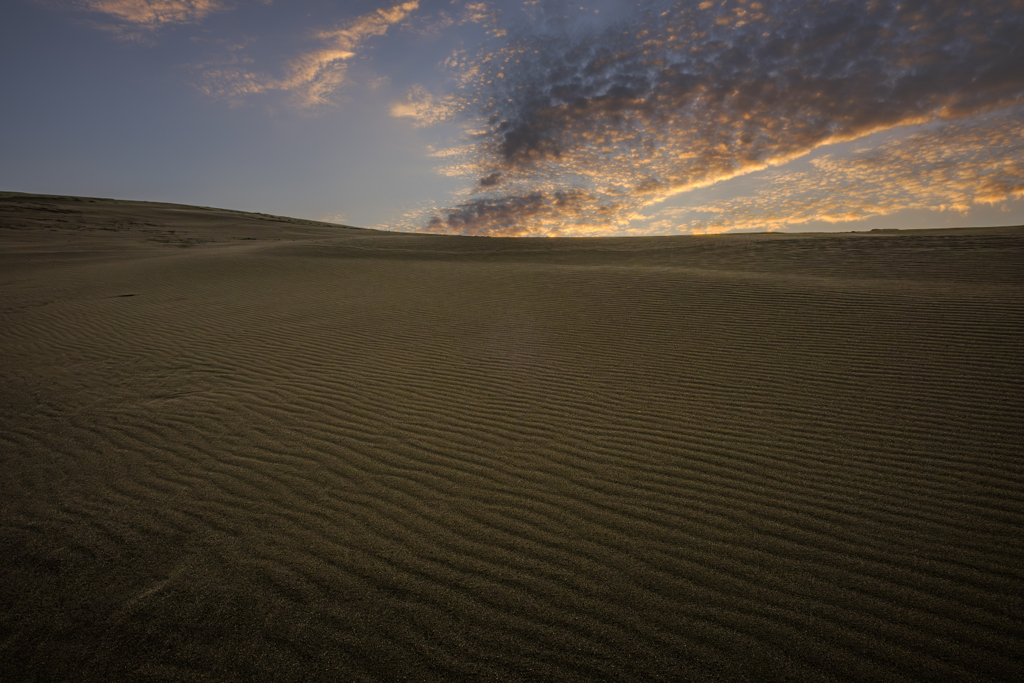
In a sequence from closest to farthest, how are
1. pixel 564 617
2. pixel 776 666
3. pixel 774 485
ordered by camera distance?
pixel 776 666 < pixel 564 617 < pixel 774 485

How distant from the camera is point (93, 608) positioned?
2.38 m

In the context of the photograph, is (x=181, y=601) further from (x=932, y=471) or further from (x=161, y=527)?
(x=932, y=471)

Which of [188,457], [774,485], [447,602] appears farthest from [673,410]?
[188,457]

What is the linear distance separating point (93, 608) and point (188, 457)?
5.50ft

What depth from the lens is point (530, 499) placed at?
127 inches

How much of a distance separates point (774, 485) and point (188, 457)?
463cm

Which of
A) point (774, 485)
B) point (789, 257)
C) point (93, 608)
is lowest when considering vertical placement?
point (93, 608)

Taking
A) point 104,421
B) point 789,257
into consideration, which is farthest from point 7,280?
point 789,257

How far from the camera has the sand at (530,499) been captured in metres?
2.16

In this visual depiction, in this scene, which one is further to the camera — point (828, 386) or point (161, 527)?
point (828, 386)

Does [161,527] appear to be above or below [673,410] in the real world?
below

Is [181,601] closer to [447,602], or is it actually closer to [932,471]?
[447,602]

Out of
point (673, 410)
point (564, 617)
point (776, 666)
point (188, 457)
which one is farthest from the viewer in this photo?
point (673, 410)

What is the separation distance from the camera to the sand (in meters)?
2.16
